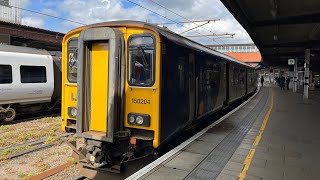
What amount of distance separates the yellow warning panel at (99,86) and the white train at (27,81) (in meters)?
7.06

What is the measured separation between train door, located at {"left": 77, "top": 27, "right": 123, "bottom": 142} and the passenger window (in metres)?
7.46

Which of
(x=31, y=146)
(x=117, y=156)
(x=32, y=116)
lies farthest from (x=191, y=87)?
(x=32, y=116)

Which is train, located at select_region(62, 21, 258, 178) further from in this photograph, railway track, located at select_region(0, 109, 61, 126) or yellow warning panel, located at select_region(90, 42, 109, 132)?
railway track, located at select_region(0, 109, 61, 126)

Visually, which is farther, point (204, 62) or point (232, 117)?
point (232, 117)

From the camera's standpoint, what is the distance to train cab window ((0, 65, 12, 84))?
10974 mm

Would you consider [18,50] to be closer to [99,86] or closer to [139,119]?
[99,86]

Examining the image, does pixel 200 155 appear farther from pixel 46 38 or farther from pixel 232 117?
pixel 46 38

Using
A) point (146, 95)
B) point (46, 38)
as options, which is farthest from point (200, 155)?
point (46, 38)

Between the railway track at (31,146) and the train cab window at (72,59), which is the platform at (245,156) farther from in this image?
the railway track at (31,146)

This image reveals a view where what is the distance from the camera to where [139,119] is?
216 inches

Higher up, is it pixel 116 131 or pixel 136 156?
pixel 116 131

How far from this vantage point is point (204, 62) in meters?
8.33

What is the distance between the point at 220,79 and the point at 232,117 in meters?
1.60

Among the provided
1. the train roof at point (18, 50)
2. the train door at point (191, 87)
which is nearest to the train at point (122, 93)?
the train door at point (191, 87)
